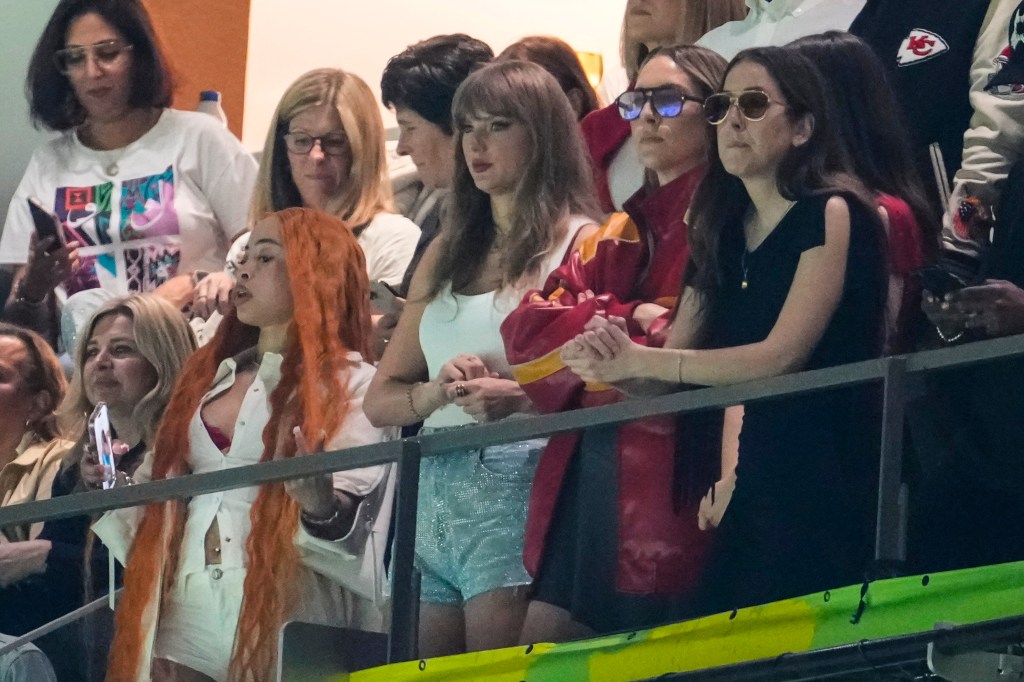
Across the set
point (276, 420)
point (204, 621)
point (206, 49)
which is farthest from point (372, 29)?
point (204, 621)

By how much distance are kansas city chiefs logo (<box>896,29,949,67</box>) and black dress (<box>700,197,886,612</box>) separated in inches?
21.6

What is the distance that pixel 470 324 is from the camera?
13.5 ft

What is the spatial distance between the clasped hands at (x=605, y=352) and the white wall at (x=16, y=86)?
9.82 feet

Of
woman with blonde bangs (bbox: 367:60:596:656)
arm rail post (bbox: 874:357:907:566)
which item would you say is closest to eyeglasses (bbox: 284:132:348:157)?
woman with blonde bangs (bbox: 367:60:596:656)

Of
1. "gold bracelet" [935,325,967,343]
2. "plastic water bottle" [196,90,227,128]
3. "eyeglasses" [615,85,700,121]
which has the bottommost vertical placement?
"plastic water bottle" [196,90,227,128]

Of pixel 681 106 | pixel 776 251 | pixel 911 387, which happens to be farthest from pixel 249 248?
pixel 911 387

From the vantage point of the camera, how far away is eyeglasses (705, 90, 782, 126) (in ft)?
12.1

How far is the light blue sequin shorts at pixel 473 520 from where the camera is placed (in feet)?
12.2

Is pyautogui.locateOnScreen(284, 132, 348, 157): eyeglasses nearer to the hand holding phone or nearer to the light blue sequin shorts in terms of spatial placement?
the hand holding phone

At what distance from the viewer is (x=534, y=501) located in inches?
144

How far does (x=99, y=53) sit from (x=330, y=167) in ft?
2.92

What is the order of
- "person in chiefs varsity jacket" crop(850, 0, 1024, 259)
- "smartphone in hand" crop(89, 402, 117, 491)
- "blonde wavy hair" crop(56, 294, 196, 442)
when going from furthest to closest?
"blonde wavy hair" crop(56, 294, 196, 442) < "smartphone in hand" crop(89, 402, 117, 491) < "person in chiefs varsity jacket" crop(850, 0, 1024, 259)

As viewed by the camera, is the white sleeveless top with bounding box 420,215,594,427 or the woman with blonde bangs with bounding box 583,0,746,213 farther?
the woman with blonde bangs with bounding box 583,0,746,213

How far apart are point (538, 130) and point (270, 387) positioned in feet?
2.65
